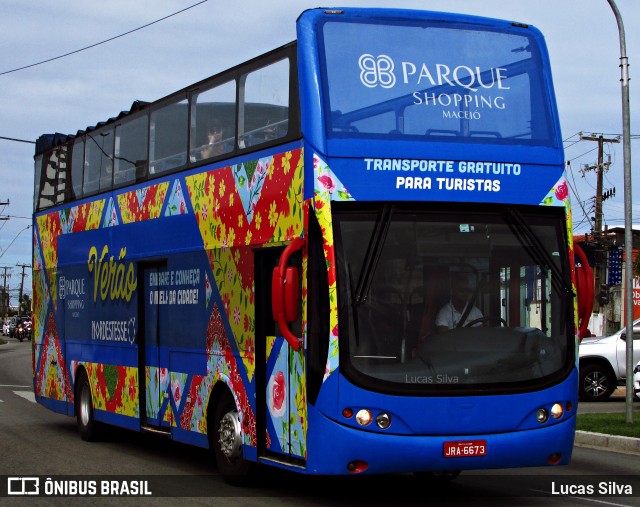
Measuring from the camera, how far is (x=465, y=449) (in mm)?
9250

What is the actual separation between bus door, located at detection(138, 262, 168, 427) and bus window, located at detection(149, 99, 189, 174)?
1.15 meters

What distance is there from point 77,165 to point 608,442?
825 cm

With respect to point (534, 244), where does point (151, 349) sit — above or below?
below

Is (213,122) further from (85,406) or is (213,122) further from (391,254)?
(85,406)

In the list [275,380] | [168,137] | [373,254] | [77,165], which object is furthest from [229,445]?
[77,165]

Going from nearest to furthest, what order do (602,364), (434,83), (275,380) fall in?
1. (434,83)
2. (275,380)
3. (602,364)

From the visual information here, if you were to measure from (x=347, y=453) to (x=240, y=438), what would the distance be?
213 cm

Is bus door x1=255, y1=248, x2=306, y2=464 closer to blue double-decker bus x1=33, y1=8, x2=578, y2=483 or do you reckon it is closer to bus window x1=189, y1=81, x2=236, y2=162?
blue double-decker bus x1=33, y1=8, x2=578, y2=483

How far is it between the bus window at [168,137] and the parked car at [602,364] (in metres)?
11.9

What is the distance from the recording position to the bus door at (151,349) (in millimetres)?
13156

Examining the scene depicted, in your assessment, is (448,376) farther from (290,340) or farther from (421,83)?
(421,83)

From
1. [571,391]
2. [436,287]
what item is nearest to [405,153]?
[436,287]

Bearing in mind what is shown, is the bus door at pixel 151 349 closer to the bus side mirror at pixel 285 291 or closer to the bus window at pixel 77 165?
the bus window at pixel 77 165

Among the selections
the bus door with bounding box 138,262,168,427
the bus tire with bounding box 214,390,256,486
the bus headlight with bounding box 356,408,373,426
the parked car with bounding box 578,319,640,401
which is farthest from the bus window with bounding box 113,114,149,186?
the parked car with bounding box 578,319,640,401
